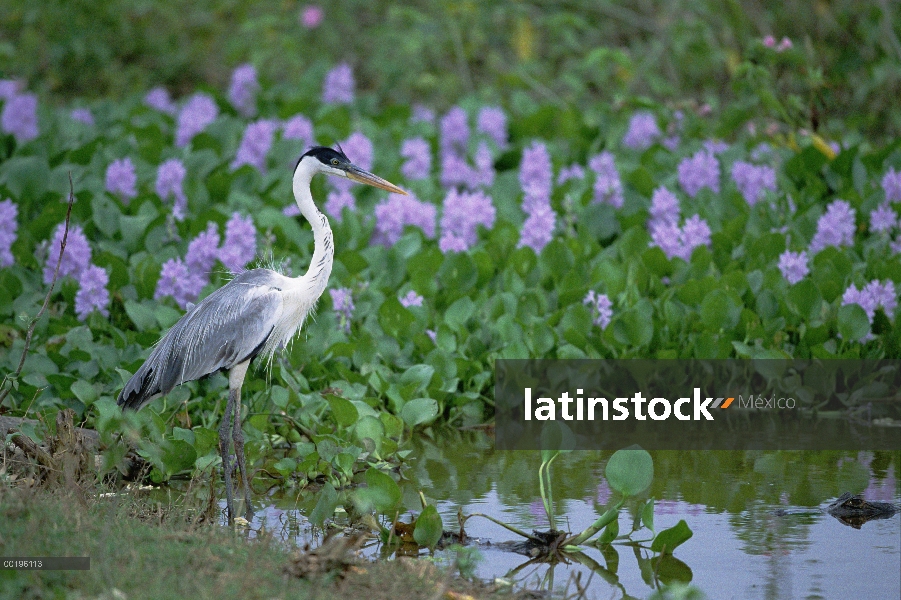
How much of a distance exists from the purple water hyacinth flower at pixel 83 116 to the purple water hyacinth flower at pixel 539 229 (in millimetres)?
4190

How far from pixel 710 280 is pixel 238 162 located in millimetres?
3484

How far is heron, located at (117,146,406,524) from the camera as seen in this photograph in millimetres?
4328

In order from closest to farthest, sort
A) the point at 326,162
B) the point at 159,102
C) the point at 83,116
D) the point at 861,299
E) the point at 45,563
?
1. the point at 45,563
2. the point at 326,162
3. the point at 861,299
4. the point at 83,116
5. the point at 159,102

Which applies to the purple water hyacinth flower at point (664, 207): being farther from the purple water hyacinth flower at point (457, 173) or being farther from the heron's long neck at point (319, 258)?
the heron's long neck at point (319, 258)

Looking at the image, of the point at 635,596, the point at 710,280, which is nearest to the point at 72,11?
the point at 710,280

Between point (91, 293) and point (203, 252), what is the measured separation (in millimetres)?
556

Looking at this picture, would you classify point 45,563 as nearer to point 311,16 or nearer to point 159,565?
point 159,565

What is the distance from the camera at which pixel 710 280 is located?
5633mm

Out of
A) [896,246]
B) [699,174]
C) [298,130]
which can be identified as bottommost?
[896,246]

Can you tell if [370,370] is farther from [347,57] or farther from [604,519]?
[347,57]

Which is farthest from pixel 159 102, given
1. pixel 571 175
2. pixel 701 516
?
pixel 701 516

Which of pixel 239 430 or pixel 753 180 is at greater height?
pixel 753 180

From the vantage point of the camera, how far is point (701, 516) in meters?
4.11

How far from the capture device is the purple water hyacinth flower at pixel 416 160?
781 centimetres
